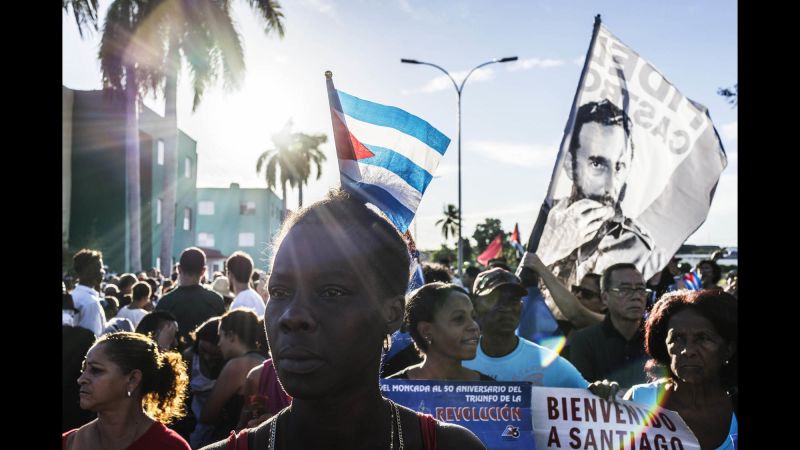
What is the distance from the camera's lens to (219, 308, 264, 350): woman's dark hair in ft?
14.5

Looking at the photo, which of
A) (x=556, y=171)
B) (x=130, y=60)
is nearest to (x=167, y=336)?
(x=556, y=171)

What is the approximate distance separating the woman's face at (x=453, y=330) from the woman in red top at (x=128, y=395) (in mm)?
1358

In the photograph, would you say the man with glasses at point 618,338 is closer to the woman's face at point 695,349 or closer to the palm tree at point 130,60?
the woman's face at point 695,349

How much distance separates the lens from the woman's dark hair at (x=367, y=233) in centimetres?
169

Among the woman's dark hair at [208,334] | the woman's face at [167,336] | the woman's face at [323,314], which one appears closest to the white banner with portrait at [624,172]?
the woman's dark hair at [208,334]

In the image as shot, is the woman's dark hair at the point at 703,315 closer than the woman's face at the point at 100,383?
Yes

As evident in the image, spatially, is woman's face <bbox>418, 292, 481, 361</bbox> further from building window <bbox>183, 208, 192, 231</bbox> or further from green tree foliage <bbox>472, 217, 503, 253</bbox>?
green tree foliage <bbox>472, 217, 503, 253</bbox>

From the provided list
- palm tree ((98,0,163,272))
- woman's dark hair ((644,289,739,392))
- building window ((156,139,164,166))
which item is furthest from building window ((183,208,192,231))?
woman's dark hair ((644,289,739,392))

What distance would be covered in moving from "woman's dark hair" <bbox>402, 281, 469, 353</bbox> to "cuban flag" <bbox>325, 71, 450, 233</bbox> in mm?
1433

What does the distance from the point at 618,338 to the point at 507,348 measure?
2.66 ft

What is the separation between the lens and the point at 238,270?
6.64 metres
